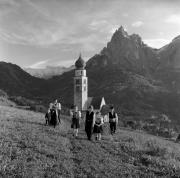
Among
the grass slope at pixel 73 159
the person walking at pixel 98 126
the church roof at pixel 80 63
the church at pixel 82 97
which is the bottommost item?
the grass slope at pixel 73 159

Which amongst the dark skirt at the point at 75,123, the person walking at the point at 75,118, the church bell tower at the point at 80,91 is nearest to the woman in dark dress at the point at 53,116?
the person walking at the point at 75,118

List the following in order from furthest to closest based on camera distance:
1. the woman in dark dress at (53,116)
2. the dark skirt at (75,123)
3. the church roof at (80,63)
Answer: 1. the church roof at (80,63)
2. the woman in dark dress at (53,116)
3. the dark skirt at (75,123)

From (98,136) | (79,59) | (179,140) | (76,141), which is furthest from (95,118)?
(79,59)

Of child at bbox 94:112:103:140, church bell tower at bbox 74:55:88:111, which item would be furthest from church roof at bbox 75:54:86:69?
child at bbox 94:112:103:140

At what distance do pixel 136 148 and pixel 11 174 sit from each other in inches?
478

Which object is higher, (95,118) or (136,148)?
(95,118)

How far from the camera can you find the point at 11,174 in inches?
457

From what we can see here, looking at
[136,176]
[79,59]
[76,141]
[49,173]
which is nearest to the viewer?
[49,173]

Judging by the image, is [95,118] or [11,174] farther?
[95,118]

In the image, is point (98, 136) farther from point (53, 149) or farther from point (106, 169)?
point (106, 169)

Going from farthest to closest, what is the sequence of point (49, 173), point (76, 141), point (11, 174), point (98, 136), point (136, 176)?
point (98, 136) < point (76, 141) < point (136, 176) < point (49, 173) < point (11, 174)

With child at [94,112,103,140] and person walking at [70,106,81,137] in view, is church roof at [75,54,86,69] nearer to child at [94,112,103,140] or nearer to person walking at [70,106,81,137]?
person walking at [70,106,81,137]

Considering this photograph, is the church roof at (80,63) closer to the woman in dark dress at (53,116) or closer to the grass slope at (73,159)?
the woman in dark dress at (53,116)

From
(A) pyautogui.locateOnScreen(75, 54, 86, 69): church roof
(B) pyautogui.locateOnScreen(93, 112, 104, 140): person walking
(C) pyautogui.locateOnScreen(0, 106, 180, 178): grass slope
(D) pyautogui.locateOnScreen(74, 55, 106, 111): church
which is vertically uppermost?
(A) pyautogui.locateOnScreen(75, 54, 86, 69): church roof
